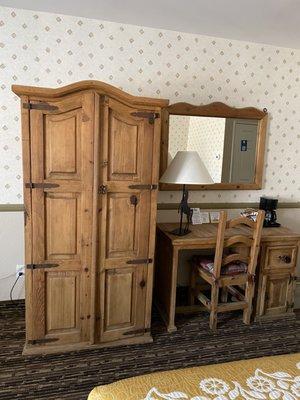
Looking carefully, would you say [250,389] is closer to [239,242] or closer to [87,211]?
[87,211]

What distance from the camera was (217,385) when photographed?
103 centimetres

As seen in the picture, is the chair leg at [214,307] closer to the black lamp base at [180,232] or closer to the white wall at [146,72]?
the black lamp base at [180,232]

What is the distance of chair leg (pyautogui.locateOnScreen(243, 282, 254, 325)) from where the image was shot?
257 centimetres

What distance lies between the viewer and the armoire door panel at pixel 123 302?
87.6 inches

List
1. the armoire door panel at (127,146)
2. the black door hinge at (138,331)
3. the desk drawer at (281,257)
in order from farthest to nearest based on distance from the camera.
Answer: the desk drawer at (281,257) < the black door hinge at (138,331) < the armoire door panel at (127,146)

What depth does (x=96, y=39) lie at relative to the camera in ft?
8.41

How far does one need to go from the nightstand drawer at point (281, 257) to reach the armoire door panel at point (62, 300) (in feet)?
5.34

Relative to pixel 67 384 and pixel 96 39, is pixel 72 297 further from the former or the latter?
pixel 96 39

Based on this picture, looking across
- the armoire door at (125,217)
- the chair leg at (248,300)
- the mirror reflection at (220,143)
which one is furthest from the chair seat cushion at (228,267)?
the mirror reflection at (220,143)

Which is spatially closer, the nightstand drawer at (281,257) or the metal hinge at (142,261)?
the metal hinge at (142,261)

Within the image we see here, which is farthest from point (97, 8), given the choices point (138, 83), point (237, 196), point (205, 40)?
A: point (237, 196)

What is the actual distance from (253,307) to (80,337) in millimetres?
1535

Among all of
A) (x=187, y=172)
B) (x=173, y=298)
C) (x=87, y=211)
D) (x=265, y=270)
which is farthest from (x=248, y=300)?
(x=87, y=211)

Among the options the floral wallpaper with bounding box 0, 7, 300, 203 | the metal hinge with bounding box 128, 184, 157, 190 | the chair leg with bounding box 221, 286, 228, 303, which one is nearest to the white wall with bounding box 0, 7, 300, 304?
the floral wallpaper with bounding box 0, 7, 300, 203
